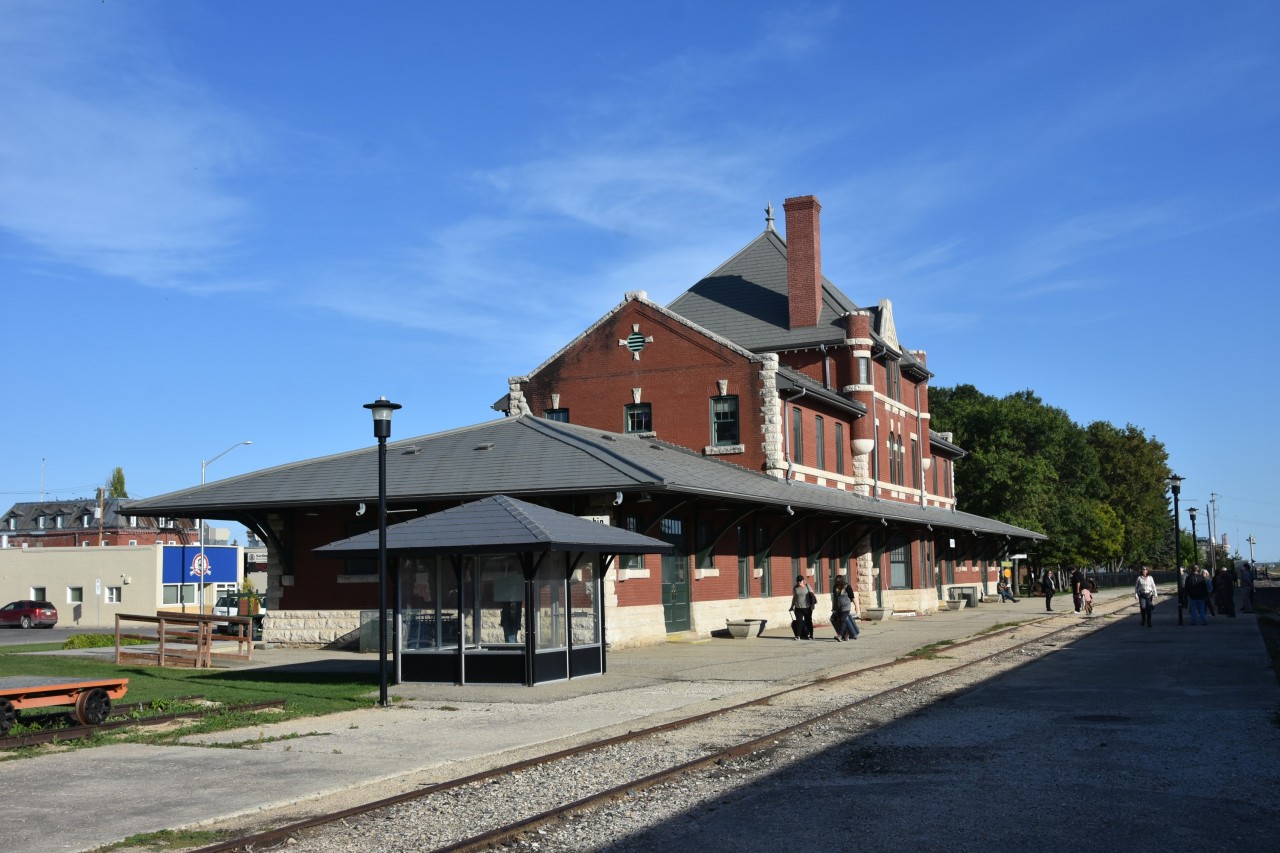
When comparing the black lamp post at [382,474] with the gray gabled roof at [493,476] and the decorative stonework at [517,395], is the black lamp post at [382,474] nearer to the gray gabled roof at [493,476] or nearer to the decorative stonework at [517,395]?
the gray gabled roof at [493,476]

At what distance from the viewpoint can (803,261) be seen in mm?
43156

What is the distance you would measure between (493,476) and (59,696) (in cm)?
1309

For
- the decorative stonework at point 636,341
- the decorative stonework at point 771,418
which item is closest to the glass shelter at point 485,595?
the decorative stonework at point 771,418

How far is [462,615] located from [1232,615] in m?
29.3

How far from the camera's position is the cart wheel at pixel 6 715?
41.6 feet

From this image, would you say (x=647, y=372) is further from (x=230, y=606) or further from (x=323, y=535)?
(x=230, y=606)

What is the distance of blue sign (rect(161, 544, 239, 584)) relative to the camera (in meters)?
60.9

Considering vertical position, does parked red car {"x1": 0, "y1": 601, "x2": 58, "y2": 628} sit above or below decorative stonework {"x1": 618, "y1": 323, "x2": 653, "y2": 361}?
below

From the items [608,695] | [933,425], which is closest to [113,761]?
[608,695]

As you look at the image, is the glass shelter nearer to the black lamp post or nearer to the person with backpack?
the black lamp post

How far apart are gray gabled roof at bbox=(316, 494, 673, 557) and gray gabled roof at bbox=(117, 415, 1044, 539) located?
403cm

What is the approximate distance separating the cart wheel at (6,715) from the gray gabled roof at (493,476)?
41.0ft

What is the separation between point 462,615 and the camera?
1872cm

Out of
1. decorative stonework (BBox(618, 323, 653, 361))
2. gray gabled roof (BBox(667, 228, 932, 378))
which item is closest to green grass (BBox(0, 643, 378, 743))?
decorative stonework (BBox(618, 323, 653, 361))
